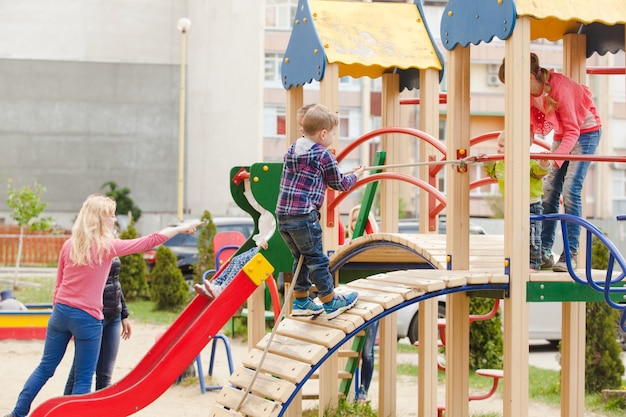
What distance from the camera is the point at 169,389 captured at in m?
9.67

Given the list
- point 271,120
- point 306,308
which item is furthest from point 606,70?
point 271,120

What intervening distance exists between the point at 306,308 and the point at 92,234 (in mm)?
1542

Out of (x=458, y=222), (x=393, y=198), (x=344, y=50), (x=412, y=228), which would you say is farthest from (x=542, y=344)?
(x=458, y=222)

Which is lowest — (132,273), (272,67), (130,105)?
(132,273)

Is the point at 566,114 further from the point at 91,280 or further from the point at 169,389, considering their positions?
the point at 169,389

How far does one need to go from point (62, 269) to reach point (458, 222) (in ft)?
8.32

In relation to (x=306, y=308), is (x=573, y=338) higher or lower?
lower

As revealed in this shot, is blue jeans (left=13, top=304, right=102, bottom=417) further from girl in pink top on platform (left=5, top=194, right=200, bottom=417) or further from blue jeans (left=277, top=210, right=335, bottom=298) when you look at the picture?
blue jeans (left=277, top=210, right=335, bottom=298)

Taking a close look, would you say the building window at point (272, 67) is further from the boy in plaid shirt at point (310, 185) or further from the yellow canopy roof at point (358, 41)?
the boy in plaid shirt at point (310, 185)

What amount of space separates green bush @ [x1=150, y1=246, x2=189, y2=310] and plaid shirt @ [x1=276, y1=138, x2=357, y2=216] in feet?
39.3

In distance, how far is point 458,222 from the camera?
556 cm

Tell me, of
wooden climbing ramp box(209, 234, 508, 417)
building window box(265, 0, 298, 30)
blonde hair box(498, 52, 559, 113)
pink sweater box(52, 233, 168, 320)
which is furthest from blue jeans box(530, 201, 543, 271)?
building window box(265, 0, 298, 30)

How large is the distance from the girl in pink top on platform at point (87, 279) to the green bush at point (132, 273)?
11964 mm

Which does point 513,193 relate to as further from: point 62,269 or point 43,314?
point 43,314
